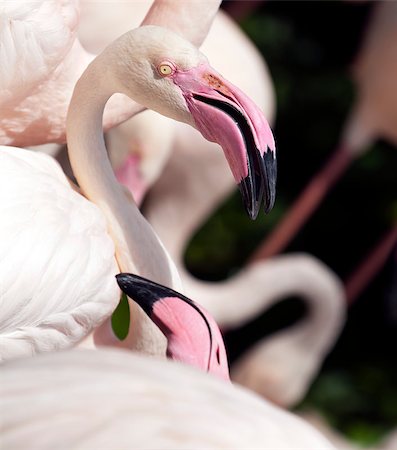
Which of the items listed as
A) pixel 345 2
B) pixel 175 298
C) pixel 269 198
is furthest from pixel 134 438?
pixel 345 2

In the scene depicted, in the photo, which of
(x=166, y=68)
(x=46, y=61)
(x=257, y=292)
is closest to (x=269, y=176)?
(x=166, y=68)

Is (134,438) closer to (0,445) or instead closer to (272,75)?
(0,445)

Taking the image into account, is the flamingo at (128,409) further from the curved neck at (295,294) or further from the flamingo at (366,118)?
the flamingo at (366,118)

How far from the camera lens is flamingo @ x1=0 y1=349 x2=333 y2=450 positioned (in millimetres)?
1098

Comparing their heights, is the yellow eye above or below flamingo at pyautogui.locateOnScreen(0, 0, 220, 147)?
above

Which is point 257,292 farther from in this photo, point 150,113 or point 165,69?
point 165,69

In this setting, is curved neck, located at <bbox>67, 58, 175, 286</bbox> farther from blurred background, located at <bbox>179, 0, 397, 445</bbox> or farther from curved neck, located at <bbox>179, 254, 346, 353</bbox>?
blurred background, located at <bbox>179, 0, 397, 445</bbox>

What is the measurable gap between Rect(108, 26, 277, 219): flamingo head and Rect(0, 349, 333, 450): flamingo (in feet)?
1.12

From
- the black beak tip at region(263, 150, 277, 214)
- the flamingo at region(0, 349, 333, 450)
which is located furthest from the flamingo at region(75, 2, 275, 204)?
the flamingo at region(0, 349, 333, 450)

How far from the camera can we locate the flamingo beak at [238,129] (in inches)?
56.9

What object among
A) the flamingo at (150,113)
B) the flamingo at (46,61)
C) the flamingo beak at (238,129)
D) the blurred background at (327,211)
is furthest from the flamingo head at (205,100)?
the blurred background at (327,211)

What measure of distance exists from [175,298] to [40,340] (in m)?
0.21

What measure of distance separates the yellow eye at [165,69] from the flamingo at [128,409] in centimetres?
44

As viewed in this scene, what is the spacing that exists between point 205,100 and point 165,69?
0.07m
